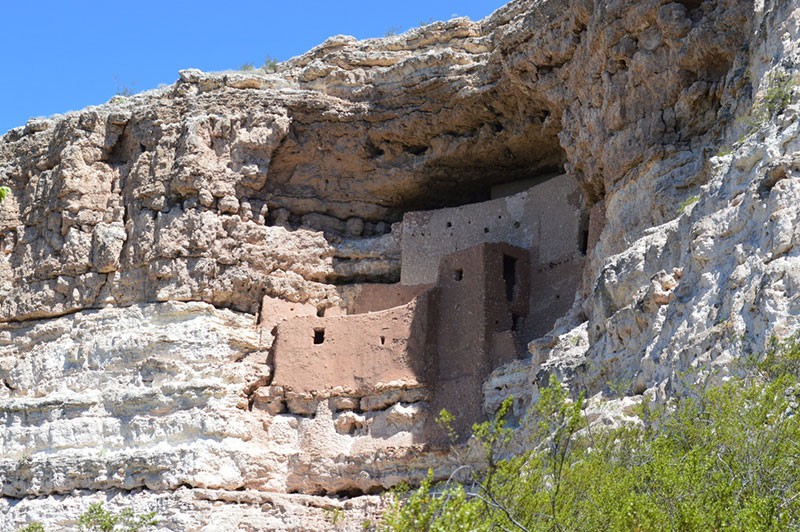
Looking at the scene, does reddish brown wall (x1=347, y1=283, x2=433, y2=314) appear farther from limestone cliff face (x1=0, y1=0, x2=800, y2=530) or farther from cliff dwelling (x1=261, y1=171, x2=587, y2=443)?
limestone cliff face (x1=0, y1=0, x2=800, y2=530)

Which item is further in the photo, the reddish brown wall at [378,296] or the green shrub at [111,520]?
the reddish brown wall at [378,296]

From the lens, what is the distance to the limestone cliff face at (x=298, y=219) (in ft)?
66.2

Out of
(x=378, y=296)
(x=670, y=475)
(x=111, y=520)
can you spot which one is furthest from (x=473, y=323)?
(x=670, y=475)

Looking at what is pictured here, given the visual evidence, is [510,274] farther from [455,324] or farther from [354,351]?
[354,351]

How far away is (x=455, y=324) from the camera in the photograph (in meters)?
24.1

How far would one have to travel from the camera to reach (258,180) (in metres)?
26.4

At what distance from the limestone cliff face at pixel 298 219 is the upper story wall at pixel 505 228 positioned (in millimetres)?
604

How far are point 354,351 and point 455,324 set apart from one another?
1.81 meters

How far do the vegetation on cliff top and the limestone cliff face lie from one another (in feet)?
12.3

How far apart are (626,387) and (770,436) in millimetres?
5047

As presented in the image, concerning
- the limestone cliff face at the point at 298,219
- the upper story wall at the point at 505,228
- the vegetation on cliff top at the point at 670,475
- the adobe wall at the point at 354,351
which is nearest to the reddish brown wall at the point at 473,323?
the adobe wall at the point at 354,351

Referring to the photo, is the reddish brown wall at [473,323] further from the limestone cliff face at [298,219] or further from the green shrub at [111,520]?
the green shrub at [111,520]

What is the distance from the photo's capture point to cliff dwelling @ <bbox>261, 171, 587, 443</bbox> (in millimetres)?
23562

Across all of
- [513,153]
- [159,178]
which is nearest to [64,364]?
[159,178]
